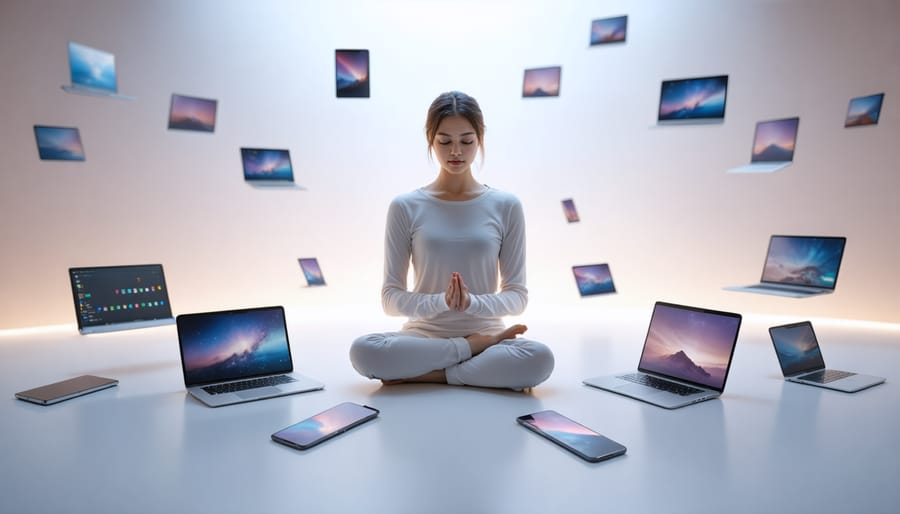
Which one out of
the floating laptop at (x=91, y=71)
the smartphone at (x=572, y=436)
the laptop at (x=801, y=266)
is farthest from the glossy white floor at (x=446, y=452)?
the floating laptop at (x=91, y=71)

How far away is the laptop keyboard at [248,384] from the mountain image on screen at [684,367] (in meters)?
1.59

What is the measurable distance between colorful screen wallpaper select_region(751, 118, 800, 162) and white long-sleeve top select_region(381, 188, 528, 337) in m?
2.03

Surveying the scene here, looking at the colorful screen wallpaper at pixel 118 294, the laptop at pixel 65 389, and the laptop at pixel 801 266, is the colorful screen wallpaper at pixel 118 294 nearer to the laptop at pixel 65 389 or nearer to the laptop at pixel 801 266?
the laptop at pixel 65 389

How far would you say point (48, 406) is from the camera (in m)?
2.47

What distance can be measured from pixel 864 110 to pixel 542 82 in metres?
2.13

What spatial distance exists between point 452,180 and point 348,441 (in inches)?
53.0

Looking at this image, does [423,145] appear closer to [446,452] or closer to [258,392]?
[258,392]

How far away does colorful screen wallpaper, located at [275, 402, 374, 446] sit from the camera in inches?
80.6

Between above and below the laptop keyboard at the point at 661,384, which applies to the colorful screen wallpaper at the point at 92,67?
above

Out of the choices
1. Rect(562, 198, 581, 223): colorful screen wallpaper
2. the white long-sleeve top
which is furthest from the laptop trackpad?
Rect(562, 198, 581, 223): colorful screen wallpaper

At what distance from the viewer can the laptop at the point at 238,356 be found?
2.58 metres

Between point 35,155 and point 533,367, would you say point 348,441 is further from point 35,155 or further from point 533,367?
point 35,155

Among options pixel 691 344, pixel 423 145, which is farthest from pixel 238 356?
pixel 423 145

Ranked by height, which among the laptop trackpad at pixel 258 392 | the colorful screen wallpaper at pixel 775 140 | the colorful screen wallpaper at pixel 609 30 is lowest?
the laptop trackpad at pixel 258 392
